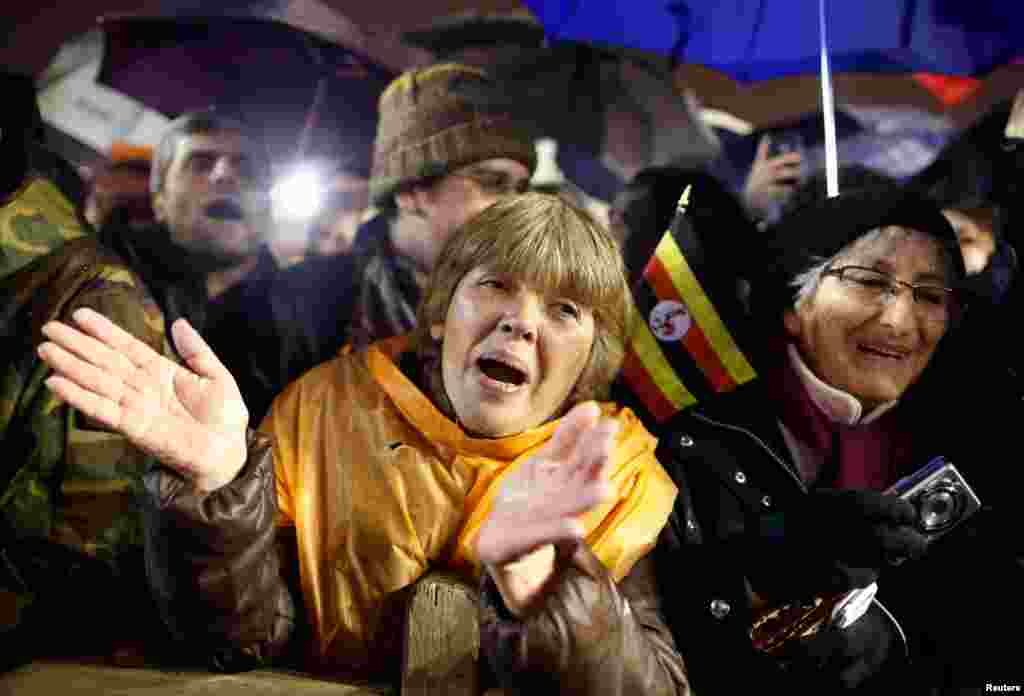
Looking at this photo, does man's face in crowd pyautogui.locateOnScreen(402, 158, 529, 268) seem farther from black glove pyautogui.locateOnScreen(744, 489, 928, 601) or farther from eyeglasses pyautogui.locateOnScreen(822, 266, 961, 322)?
black glove pyautogui.locateOnScreen(744, 489, 928, 601)

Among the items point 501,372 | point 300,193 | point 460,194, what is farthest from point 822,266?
point 300,193

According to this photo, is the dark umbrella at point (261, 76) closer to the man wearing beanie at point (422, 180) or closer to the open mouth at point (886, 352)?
the man wearing beanie at point (422, 180)

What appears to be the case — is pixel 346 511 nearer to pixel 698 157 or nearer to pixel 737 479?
pixel 737 479

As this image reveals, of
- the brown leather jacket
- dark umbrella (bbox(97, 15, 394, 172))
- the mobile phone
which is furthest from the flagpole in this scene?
dark umbrella (bbox(97, 15, 394, 172))

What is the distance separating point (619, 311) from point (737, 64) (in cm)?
158

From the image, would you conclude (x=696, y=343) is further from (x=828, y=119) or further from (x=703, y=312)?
(x=828, y=119)

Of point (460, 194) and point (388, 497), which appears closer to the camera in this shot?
point (388, 497)

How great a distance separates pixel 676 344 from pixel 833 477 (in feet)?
1.78

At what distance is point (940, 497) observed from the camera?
7.31ft

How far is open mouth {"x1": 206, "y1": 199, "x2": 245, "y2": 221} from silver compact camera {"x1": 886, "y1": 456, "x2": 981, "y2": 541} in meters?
2.58

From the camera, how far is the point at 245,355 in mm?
3547

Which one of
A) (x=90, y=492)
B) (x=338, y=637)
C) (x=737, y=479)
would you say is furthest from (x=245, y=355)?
(x=737, y=479)

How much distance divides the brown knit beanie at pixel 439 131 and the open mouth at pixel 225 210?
53cm

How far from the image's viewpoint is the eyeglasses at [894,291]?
2.43 meters
